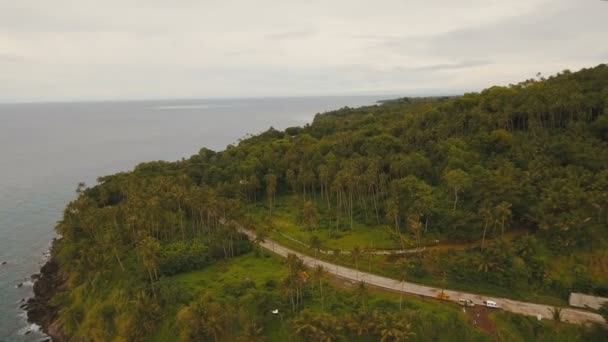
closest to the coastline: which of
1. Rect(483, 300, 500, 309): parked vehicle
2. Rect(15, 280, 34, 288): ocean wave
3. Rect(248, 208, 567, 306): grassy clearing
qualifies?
Rect(15, 280, 34, 288): ocean wave

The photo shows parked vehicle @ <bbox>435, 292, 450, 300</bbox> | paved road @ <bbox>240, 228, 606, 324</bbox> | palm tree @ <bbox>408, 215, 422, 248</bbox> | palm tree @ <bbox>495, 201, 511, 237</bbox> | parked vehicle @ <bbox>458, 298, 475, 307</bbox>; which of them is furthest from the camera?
palm tree @ <bbox>408, 215, 422, 248</bbox>

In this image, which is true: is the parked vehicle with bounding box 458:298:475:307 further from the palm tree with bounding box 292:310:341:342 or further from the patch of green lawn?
the patch of green lawn

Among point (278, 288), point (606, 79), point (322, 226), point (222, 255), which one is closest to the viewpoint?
point (278, 288)

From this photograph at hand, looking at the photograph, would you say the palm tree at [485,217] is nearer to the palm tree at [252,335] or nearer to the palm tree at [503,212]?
the palm tree at [503,212]

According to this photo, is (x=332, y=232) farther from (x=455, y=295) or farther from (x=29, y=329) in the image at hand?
(x=29, y=329)

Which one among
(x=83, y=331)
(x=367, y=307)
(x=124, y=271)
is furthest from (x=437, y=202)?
(x=83, y=331)

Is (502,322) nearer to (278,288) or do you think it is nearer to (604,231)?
(604,231)

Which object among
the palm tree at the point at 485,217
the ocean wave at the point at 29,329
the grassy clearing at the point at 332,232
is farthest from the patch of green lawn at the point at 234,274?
the palm tree at the point at 485,217
